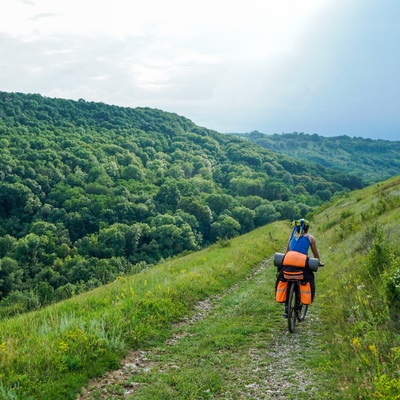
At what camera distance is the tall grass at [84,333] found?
5.38 m

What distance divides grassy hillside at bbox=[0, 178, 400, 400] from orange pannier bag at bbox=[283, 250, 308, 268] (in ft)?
4.35

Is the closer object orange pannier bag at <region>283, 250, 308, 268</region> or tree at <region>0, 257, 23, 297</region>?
orange pannier bag at <region>283, 250, 308, 268</region>

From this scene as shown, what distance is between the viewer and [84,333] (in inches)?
262

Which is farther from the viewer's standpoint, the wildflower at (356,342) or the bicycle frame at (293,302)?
the bicycle frame at (293,302)

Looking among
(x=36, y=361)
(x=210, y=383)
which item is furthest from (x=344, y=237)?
(x=36, y=361)

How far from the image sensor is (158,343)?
752cm

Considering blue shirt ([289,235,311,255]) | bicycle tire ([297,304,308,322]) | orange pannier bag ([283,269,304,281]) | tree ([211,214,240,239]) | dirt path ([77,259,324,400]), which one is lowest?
tree ([211,214,240,239])

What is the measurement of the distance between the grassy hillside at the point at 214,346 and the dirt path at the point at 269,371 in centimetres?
2

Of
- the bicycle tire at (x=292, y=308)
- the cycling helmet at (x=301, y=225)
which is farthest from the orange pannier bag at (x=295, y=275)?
the cycling helmet at (x=301, y=225)

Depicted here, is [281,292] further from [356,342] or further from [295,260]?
[356,342]

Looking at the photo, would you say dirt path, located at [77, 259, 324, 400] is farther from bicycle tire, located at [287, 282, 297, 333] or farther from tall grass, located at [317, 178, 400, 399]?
tall grass, located at [317, 178, 400, 399]

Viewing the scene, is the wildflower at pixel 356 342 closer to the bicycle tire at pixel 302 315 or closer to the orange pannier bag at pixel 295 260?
the orange pannier bag at pixel 295 260

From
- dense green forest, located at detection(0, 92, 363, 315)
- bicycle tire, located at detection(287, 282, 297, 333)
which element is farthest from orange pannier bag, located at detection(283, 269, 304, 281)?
dense green forest, located at detection(0, 92, 363, 315)

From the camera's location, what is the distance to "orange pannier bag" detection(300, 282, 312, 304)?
25.7 ft
